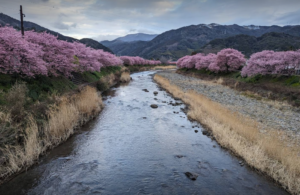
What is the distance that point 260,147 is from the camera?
12.3 meters

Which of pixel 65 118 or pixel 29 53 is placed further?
pixel 29 53

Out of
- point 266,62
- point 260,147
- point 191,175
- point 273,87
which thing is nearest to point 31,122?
point 191,175

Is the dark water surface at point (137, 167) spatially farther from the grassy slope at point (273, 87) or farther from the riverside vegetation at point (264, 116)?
the grassy slope at point (273, 87)

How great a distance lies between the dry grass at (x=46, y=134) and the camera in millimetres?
9828

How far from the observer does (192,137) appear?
16.0 metres

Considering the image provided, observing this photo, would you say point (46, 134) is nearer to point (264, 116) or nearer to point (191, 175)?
point (191, 175)

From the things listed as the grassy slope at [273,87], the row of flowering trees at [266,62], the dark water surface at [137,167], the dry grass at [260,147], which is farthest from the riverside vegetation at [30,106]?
the row of flowering trees at [266,62]

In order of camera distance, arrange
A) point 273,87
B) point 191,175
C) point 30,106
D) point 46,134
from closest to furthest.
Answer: point 191,175
point 46,134
point 30,106
point 273,87

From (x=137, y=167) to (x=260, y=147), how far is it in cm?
830

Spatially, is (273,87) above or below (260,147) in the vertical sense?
above

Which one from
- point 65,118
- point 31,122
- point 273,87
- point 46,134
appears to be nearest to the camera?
point 31,122

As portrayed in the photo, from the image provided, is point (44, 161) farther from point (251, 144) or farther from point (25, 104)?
point (251, 144)

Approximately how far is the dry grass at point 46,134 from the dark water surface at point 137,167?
22.4 inches

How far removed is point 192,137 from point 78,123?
Answer: 411 inches
